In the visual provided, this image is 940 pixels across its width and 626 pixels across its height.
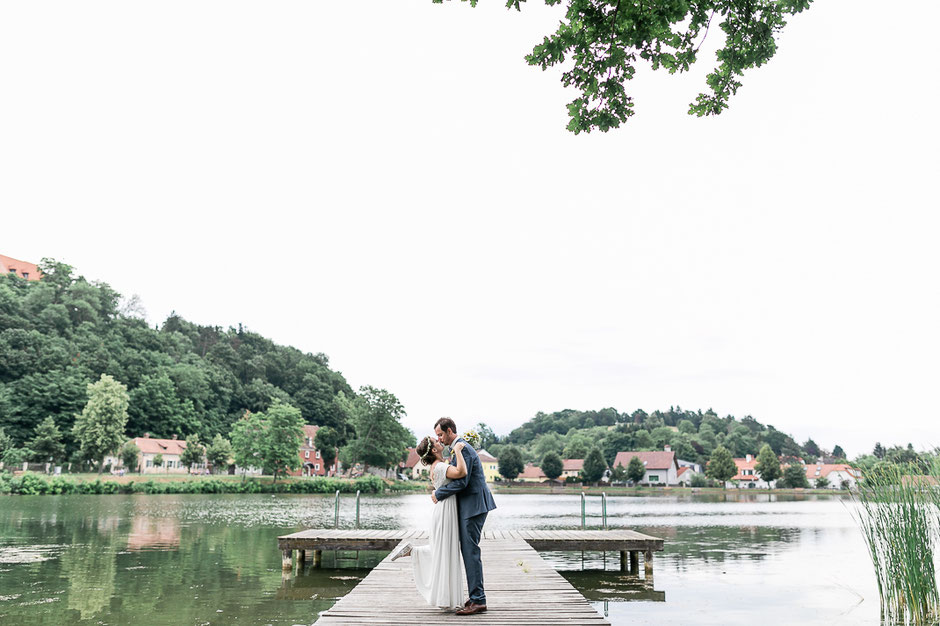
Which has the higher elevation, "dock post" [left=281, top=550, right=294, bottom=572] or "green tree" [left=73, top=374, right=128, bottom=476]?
"green tree" [left=73, top=374, right=128, bottom=476]

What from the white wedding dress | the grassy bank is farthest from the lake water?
the grassy bank

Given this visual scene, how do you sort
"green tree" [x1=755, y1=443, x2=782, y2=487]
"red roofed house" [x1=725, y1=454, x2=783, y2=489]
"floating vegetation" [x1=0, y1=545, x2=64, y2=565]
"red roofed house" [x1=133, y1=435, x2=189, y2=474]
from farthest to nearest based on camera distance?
"red roofed house" [x1=725, y1=454, x2=783, y2=489], "green tree" [x1=755, y1=443, x2=782, y2=487], "red roofed house" [x1=133, y1=435, x2=189, y2=474], "floating vegetation" [x1=0, y1=545, x2=64, y2=565]

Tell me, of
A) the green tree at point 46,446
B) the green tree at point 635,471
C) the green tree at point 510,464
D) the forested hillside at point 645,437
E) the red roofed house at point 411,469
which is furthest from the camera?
the forested hillside at point 645,437

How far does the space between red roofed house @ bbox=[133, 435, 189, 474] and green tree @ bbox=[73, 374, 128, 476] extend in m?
11.4

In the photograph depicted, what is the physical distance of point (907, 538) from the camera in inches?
375

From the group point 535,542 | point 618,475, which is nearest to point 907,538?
point 535,542

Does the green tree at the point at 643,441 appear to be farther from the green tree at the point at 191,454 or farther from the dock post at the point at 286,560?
the dock post at the point at 286,560

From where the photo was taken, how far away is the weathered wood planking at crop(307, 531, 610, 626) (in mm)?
6684

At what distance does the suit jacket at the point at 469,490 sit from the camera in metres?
7.23

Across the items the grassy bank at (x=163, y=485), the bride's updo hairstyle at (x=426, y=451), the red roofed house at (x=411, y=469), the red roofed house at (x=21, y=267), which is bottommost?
the red roofed house at (x=411, y=469)

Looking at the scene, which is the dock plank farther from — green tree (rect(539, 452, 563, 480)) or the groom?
green tree (rect(539, 452, 563, 480))

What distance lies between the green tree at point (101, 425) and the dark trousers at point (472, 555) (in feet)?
213

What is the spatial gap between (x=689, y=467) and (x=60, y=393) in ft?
283

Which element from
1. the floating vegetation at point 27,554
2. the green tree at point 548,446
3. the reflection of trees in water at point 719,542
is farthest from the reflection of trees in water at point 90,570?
the green tree at point 548,446
